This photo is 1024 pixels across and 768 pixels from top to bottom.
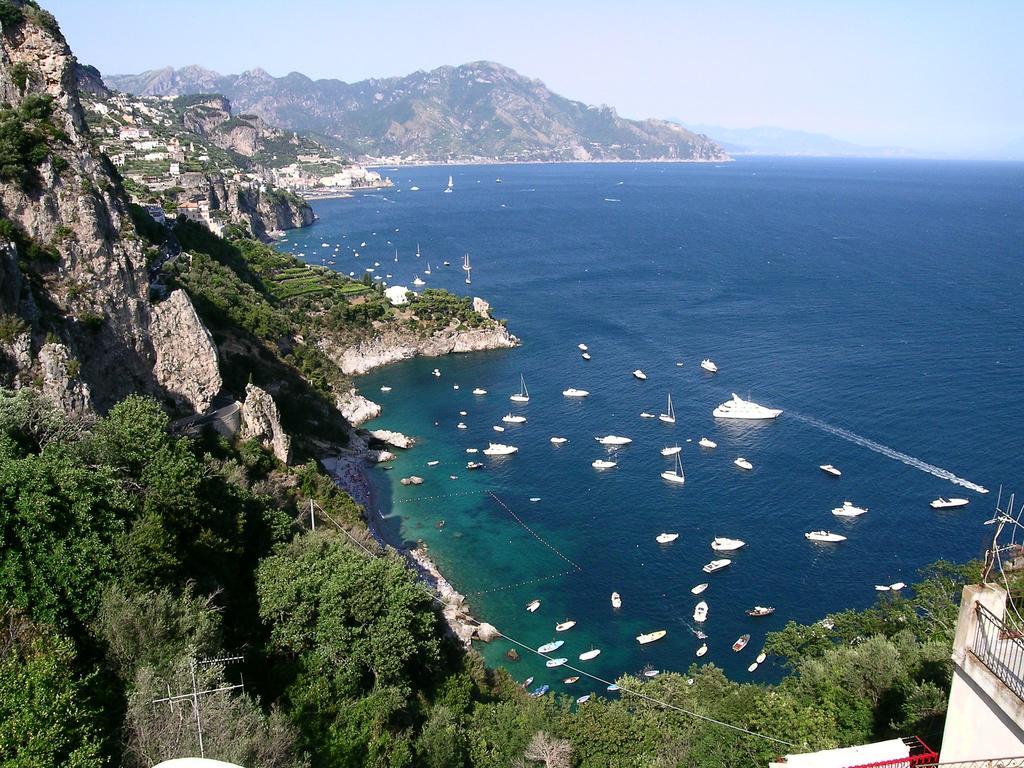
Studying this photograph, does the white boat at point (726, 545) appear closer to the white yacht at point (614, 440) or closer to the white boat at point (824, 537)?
the white boat at point (824, 537)

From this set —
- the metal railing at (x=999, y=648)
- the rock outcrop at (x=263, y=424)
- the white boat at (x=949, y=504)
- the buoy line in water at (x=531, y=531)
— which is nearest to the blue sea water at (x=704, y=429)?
the buoy line in water at (x=531, y=531)

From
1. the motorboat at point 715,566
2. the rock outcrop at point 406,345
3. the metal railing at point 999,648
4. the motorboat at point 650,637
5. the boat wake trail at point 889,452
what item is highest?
the metal railing at point 999,648

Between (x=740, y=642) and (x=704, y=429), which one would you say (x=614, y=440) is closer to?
(x=704, y=429)

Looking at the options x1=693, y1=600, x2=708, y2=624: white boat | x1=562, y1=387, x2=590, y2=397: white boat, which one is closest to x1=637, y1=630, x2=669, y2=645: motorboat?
A: x1=693, y1=600, x2=708, y2=624: white boat

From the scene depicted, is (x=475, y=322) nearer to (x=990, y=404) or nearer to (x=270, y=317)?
(x=270, y=317)

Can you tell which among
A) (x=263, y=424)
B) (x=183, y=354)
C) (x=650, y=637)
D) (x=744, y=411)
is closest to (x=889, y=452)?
(x=744, y=411)

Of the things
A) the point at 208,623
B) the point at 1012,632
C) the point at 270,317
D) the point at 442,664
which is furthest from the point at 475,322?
the point at 1012,632

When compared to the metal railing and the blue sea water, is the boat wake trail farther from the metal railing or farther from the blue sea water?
the metal railing
